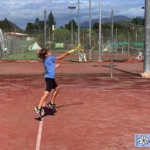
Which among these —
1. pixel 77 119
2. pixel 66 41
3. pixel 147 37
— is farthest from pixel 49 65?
pixel 66 41

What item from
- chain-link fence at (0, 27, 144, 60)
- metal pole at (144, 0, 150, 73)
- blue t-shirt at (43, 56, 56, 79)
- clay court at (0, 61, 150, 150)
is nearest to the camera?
clay court at (0, 61, 150, 150)

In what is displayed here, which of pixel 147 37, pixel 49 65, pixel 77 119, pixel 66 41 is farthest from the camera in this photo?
pixel 66 41

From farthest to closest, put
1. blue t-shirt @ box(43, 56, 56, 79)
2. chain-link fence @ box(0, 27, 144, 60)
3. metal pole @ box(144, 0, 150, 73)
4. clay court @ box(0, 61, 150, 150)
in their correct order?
chain-link fence @ box(0, 27, 144, 60) → metal pole @ box(144, 0, 150, 73) → blue t-shirt @ box(43, 56, 56, 79) → clay court @ box(0, 61, 150, 150)

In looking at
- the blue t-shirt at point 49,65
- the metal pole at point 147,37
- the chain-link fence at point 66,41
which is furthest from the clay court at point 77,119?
the chain-link fence at point 66,41

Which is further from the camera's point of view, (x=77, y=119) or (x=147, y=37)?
(x=147, y=37)

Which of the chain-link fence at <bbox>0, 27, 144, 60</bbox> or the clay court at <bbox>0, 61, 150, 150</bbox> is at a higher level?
the chain-link fence at <bbox>0, 27, 144, 60</bbox>

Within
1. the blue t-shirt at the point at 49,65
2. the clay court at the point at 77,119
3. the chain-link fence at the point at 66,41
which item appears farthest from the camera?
the chain-link fence at the point at 66,41

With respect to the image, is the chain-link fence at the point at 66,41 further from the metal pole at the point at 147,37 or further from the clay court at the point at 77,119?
the clay court at the point at 77,119

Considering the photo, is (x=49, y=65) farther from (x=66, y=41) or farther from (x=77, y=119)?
(x=66, y=41)

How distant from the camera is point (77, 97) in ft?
38.9

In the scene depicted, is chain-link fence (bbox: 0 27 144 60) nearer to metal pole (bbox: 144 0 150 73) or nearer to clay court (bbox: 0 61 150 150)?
metal pole (bbox: 144 0 150 73)

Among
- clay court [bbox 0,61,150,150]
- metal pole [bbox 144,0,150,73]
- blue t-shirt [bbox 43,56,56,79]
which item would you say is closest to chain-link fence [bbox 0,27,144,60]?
metal pole [bbox 144,0,150,73]

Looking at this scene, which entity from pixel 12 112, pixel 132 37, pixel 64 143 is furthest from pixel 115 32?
pixel 64 143

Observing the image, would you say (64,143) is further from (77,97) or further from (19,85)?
(19,85)
